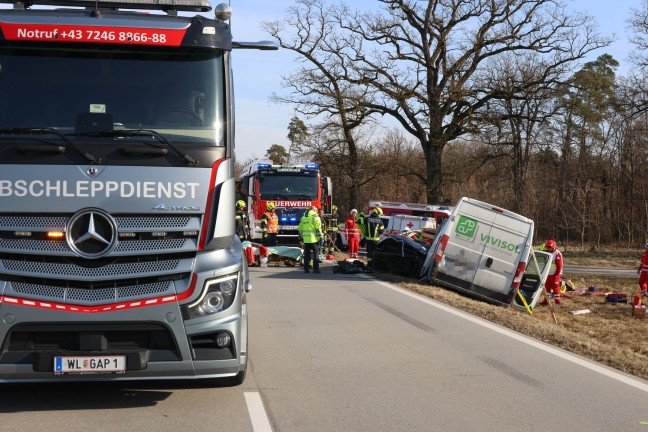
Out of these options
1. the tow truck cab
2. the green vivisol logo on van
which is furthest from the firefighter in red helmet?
the tow truck cab

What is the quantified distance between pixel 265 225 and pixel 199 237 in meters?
19.1

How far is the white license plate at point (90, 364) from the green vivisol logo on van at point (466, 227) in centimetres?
1126

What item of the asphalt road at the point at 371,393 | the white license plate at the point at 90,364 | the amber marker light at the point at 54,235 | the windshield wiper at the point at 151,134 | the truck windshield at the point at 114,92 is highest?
the truck windshield at the point at 114,92

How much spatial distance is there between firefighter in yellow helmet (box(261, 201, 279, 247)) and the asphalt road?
14350mm

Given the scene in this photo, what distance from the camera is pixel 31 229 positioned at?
18.7ft

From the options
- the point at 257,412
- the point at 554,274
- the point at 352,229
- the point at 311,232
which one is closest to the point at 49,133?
the point at 257,412

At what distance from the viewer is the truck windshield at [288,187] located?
28609 mm

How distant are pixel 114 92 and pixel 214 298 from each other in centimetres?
190

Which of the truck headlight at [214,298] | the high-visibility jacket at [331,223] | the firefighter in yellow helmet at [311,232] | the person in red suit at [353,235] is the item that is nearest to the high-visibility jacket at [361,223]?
the person in red suit at [353,235]

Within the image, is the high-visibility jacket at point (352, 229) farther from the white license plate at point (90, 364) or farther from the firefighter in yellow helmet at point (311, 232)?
the white license plate at point (90, 364)

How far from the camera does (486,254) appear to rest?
625 inches

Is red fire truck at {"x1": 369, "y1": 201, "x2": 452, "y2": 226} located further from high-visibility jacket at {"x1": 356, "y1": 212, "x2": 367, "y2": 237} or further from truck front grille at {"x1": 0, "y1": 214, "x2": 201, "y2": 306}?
truck front grille at {"x1": 0, "y1": 214, "x2": 201, "y2": 306}

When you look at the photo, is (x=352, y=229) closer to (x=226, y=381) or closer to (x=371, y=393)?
(x=371, y=393)

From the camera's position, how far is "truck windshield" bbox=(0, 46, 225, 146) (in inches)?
241
